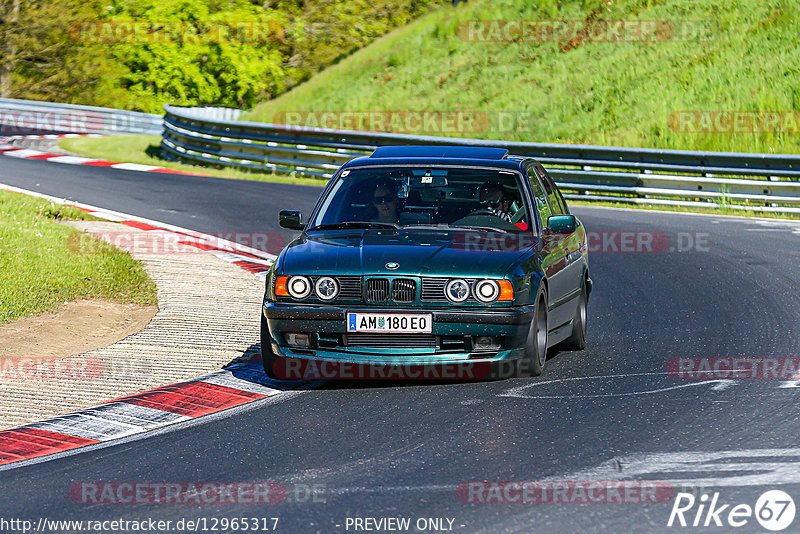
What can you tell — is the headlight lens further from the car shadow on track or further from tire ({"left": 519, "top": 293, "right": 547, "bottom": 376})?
the car shadow on track

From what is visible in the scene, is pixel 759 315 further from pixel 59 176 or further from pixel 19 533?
pixel 59 176

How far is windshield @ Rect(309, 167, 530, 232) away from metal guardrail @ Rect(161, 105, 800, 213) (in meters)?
11.8

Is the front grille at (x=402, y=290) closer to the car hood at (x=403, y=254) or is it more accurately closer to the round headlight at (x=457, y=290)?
the car hood at (x=403, y=254)

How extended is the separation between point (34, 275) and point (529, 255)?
5723 mm

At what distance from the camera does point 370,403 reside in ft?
24.8

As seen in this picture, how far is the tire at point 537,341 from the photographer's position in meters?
7.93

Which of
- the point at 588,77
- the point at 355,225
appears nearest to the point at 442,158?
the point at 355,225

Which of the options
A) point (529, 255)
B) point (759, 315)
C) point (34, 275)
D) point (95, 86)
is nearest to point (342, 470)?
point (529, 255)

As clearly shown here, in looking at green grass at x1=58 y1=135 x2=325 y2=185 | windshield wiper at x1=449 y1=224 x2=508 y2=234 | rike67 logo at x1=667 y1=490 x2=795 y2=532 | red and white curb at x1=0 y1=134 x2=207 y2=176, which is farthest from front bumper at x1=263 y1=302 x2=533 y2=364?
red and white curb at x1=0 y1=134 x2=207 y2=176

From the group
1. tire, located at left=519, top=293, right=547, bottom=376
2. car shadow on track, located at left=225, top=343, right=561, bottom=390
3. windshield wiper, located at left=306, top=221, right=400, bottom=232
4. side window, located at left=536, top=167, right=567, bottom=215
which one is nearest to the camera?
tire, located at left=519, top=293, right=547, bottom=376

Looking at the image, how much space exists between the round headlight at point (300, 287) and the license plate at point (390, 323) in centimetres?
37

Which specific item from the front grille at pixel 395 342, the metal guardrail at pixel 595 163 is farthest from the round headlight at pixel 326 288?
the metal guardrail at pixel 595 163

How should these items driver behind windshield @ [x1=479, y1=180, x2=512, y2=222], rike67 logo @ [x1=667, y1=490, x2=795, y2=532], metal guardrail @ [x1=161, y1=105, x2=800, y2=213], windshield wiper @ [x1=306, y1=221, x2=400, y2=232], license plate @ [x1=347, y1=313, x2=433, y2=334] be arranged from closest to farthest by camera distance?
rike67 logo @ [x1=667, y1=490, x2=795, y2=532], license plate @ [x1=347, y1=313, x2=433, y2=334], windshield wiper @ [x1=306, y1=221, x2=400, y2=232], driver behind windshield @ [x1=479, y1=180, x2=512, y2=222], metal guardrail @ [x1=161, y1=105, x2=800, y2=213]

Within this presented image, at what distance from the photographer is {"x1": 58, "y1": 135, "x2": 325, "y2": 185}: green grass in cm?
2488
